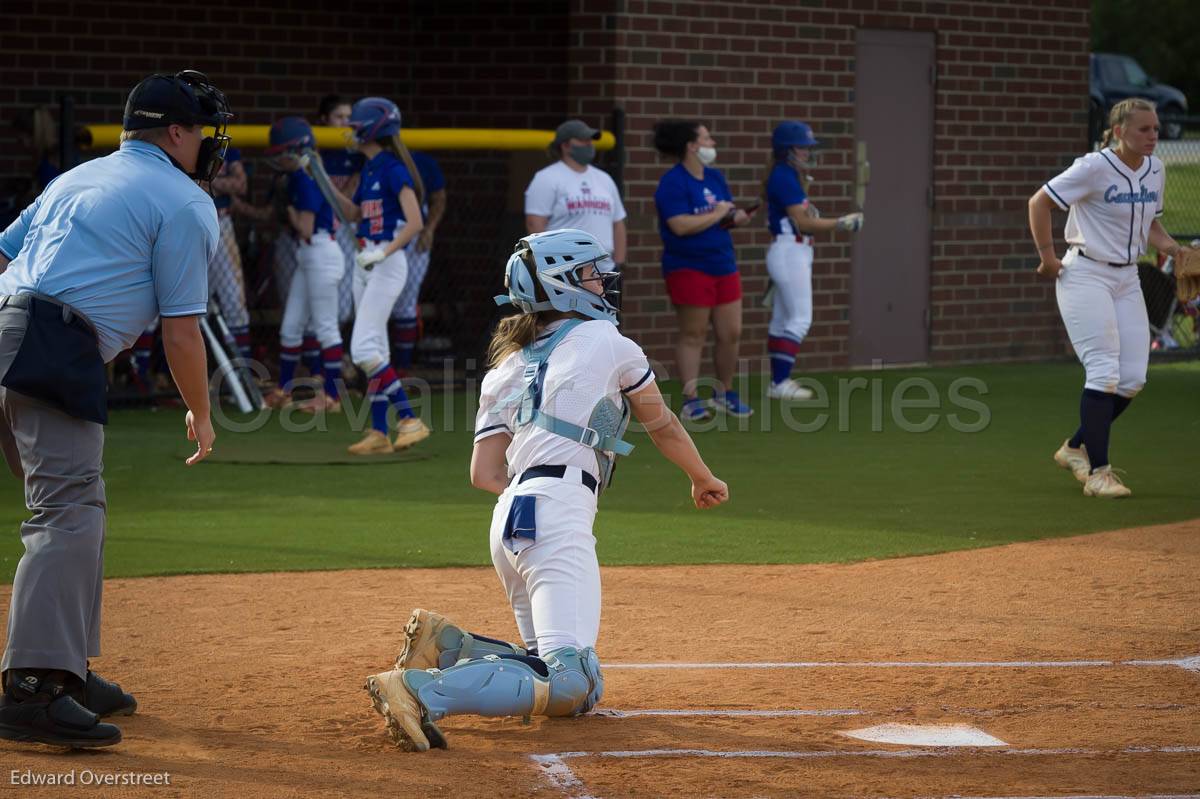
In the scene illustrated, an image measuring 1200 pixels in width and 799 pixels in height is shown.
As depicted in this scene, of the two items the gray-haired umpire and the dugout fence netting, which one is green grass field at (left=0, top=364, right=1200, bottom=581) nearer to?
the dugout fence netting

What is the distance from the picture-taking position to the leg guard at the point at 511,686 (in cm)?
502

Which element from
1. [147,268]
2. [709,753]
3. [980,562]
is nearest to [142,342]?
[980,562]

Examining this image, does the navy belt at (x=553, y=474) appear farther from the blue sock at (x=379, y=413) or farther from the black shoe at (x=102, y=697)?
the blue sock at (x=379, y=413)

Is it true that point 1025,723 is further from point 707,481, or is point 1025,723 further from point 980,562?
point 980,562

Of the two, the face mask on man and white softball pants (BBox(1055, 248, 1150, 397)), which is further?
the face mask on man

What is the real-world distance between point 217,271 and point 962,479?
6173mm

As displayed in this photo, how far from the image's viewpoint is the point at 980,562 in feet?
26.7

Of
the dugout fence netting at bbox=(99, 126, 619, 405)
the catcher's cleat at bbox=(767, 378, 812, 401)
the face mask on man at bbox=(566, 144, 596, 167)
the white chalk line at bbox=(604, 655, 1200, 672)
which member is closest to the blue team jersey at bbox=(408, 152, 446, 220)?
the dugout fence netting at bbox=(99, 126, 619, 405)

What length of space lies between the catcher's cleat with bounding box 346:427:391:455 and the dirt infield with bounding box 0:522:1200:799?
357 cm

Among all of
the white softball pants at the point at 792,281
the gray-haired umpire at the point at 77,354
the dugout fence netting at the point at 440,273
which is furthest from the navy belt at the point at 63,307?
the white softball pants at the point at 792,281

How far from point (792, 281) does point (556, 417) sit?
917 cm

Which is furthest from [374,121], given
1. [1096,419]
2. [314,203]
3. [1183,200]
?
[1183,200]

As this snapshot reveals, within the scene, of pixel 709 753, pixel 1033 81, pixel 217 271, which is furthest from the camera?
pixel 1033 81

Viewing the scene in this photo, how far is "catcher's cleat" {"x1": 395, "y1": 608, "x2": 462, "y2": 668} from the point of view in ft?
17.6
